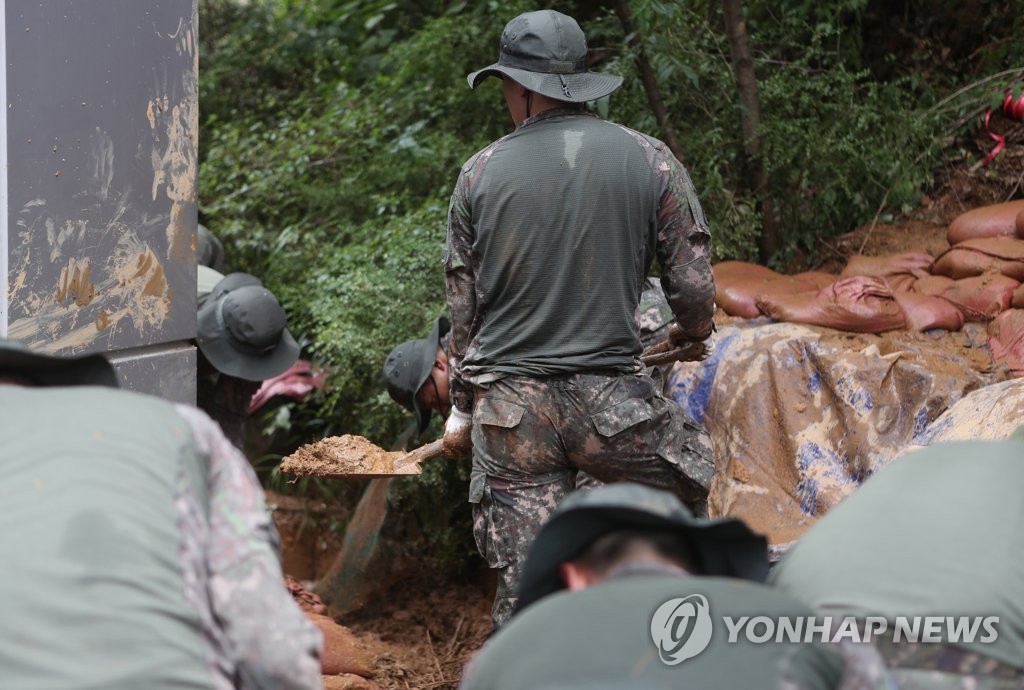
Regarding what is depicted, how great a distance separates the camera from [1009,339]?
4820mm

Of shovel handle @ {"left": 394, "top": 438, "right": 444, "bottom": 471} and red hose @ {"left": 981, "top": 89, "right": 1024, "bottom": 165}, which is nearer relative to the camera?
shovel handle @ {"left": 394, "top": 438, "right": 444, "bottom": 471}

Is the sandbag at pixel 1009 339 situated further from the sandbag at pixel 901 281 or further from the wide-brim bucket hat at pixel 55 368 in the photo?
the wide-brim bucket hat at pixel 55 368

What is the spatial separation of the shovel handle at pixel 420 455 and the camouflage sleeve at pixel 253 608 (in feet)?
7.79

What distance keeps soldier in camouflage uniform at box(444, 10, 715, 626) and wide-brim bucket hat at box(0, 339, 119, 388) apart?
1.58 m

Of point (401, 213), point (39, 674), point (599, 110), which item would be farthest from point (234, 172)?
point (39, 674)

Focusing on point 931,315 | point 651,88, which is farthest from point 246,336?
point 931,315

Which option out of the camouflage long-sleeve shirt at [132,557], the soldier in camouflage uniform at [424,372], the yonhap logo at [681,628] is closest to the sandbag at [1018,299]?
the soldier in camouflage uniform at [424,372]

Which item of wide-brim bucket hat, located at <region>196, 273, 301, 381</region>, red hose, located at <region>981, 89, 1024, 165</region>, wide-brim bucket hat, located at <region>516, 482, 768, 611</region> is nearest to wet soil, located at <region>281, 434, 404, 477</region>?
wide-brim bucket hat, located at <region>196, 273, 301, 381</region>

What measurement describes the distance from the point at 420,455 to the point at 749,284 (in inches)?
74.2

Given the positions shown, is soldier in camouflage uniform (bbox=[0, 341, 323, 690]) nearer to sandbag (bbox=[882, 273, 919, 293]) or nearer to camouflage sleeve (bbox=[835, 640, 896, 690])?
camouflage sleeve (bbox=[835, 640, 896, 690])

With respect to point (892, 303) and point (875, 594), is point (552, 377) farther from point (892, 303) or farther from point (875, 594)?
point (892, 303)

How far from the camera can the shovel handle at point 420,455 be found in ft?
14.1

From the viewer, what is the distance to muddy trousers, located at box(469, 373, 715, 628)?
11.6ft

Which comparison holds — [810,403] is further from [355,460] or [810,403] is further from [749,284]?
[355,460]
